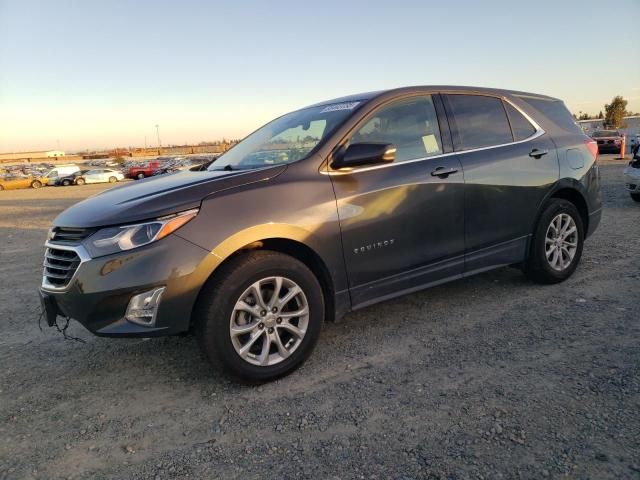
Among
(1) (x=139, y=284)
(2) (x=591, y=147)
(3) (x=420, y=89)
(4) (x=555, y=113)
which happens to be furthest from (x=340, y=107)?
(2) (x=591, y=147)

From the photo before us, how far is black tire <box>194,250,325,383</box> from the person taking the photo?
2.81 meters

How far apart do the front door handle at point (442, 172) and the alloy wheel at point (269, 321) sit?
1429 millimetres

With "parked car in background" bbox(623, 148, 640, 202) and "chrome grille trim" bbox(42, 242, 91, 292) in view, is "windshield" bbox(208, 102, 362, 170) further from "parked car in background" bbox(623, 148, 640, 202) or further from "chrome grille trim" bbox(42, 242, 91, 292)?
"parked car in background" bbox(623, 148, 640, 202)

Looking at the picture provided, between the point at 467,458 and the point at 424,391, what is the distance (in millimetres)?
633

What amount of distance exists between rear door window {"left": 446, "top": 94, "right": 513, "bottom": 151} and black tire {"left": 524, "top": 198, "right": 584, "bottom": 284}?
79 centimetres

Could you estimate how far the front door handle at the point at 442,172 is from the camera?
3652 millimetres

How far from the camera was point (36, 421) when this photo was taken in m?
2.81

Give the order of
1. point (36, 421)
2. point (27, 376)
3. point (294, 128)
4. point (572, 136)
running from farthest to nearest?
point (572, 136), point (294, 128), point (27, 376), point (36, 421)

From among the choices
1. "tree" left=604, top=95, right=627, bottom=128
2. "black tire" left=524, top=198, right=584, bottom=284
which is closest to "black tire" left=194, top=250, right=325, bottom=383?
"black tire" left=524, top=198, right=584, bottom=284

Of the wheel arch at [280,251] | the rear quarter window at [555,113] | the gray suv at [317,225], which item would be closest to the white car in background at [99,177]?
the gray suv at [317,225]

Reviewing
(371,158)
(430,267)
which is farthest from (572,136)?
(371,158)

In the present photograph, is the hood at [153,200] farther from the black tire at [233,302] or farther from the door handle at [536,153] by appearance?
the door handle at [536,153]

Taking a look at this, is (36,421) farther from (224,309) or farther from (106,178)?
(106,178)

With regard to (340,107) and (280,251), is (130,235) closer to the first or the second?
(280,251)
